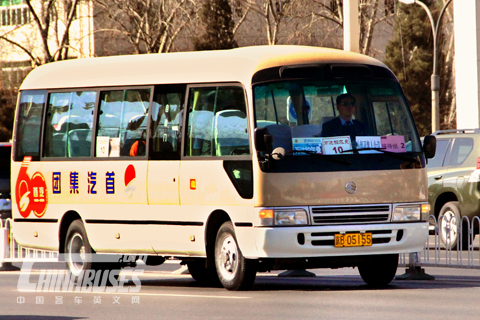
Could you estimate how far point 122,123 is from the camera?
13516mm

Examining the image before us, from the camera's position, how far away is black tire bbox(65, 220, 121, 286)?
45.7 ft

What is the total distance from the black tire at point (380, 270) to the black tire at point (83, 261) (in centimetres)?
335

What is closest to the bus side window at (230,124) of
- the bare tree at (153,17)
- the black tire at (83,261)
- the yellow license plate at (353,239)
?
the yellow license plate at (353,239)

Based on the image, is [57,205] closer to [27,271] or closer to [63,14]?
[27,271]

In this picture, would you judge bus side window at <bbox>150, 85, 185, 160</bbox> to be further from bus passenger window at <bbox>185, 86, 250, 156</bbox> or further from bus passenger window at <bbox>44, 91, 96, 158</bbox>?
bus passenger window at <bbox>44, 91, 96, 158</bbox>

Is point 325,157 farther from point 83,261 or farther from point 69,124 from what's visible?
point 69,124

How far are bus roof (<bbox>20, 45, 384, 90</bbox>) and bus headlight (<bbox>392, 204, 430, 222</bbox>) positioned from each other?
175 centimetres

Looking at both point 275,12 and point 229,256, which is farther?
point 275,12

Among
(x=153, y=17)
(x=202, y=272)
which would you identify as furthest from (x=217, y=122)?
(x=153, y=17)

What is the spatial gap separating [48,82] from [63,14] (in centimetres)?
3147

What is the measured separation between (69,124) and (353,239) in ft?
15.2

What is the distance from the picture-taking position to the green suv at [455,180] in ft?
60.0

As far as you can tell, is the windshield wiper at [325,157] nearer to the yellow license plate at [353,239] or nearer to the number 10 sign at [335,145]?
the number 10 sign at [335,145]

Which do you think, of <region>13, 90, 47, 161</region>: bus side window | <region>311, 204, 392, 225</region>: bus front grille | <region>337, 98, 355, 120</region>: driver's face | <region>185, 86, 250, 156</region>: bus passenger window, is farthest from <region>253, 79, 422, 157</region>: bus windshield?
<region>13, 90, 47, 161</region>: bus side window
